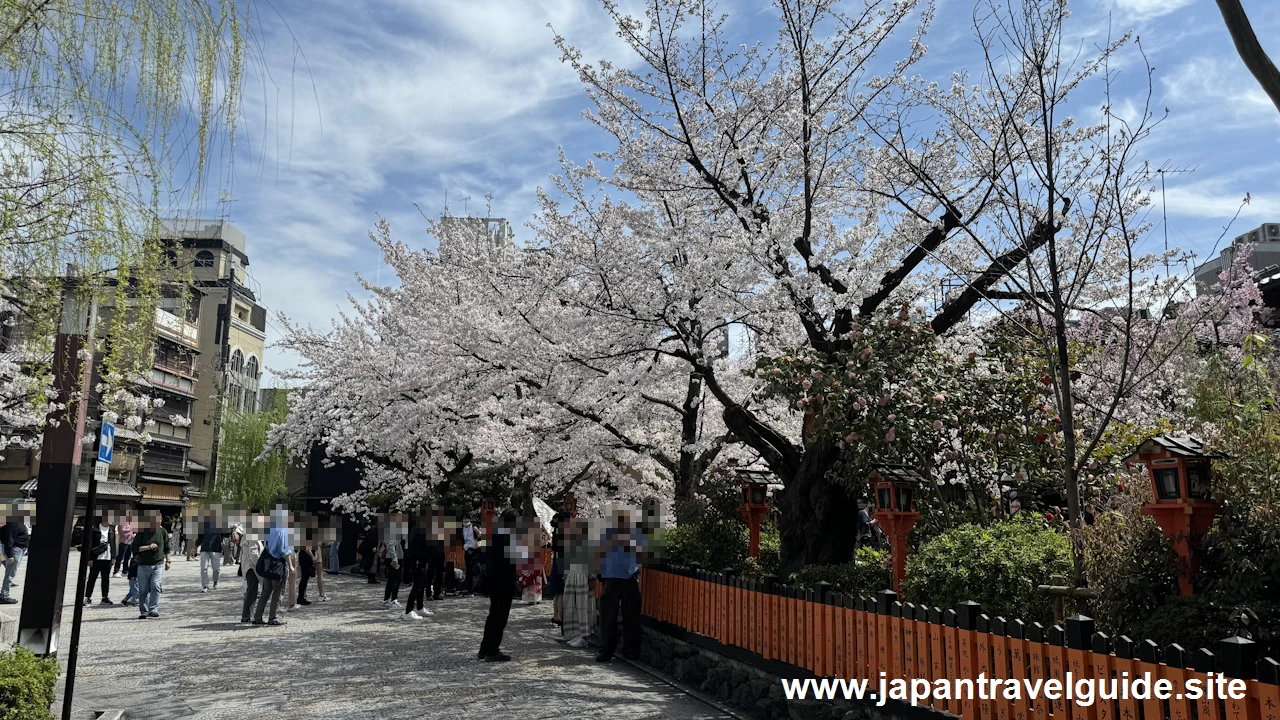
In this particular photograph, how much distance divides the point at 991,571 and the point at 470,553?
13.3m

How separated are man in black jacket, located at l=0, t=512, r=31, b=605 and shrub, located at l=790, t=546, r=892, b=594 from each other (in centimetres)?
1374

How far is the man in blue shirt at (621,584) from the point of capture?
9.52 m

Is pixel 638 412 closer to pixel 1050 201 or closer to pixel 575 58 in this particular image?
pixel 575 58

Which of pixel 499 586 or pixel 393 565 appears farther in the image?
pixel 393 565

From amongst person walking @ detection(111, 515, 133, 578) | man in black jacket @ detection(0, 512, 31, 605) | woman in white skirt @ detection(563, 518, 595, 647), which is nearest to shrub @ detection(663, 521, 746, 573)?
woman in white skirt @ detection(563, 518, 595, 647)

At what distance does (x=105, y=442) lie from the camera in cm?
636

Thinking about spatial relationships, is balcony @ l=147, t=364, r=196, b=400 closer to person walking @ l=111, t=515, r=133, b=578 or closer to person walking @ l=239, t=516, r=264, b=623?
person walking @ l=111, t=515, r=133, b=578

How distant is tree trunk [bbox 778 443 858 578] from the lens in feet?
30.7

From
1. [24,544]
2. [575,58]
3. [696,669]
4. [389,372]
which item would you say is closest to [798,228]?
[575,58]

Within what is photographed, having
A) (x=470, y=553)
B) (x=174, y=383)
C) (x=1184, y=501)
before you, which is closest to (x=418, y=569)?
(x=470, y=553)

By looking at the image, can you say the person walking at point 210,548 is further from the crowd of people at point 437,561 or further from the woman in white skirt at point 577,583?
the woman in white skirt at point 577,583

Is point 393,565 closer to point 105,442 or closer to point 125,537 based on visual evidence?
point 125,537

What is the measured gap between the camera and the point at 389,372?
1867 centimetres

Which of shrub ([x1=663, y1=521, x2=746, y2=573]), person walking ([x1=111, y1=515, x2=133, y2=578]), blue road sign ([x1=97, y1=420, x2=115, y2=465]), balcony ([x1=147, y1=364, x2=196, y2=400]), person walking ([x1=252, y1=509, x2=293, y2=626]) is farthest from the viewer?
balcony ([x1=147, y1=364, x2=196, y2=400])
